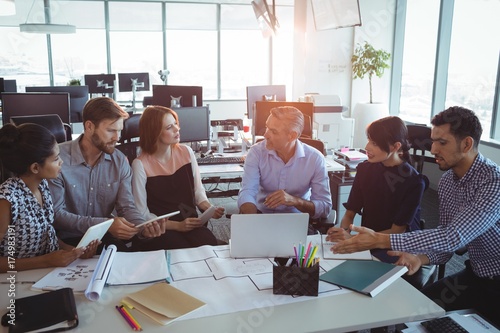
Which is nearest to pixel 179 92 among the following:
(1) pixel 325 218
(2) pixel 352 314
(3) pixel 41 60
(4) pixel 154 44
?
(1) pixel 325 218

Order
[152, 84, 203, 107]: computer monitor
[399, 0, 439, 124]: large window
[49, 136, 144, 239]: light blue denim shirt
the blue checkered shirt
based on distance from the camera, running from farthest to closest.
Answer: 1. [399, 0, 439, 124]: large window
2. [152, 84, 203, 107]: computer monitor
3. [49, 136, 144, 239]: light blue denim shirt
4. the blue checkered shirt

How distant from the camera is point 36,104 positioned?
4184mm

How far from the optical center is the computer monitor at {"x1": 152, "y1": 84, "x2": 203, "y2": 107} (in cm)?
476

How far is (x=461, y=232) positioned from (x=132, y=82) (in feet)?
21.3

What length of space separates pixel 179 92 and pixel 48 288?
353 centimetres

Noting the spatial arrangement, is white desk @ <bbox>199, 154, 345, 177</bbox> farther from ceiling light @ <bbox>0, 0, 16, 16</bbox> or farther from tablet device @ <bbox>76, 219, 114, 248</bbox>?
ceiling light @ <bbox>0, 0, 16, 16</bbox>

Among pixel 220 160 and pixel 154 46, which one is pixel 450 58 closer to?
pixel 220 160

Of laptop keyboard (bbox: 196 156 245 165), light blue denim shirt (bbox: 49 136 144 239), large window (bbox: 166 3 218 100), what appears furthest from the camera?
large window (bbox: 166 3 218 100)

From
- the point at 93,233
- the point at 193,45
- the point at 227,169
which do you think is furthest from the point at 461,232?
the point at 193,45

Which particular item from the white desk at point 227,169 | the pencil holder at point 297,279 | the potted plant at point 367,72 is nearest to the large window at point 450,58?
the potted plant at point 367,72

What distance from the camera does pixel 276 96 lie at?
16.6ft

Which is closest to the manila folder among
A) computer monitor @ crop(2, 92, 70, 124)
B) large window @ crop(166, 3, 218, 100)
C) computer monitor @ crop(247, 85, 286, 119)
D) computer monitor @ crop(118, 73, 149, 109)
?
computer monitor @ crop(2, 92, 70, 124)

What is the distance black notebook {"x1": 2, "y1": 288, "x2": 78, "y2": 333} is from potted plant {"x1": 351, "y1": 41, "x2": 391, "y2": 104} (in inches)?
237

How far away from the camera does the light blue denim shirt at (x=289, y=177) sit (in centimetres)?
271
